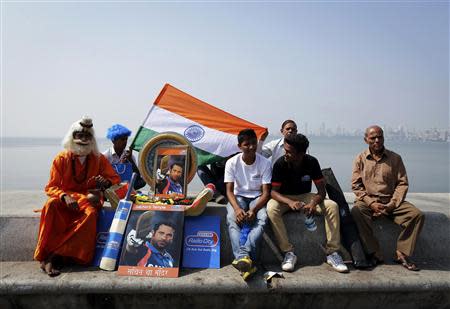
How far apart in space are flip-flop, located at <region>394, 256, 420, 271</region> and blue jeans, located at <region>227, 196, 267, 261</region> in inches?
56.1

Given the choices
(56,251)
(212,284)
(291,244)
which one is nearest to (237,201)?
(291,244)

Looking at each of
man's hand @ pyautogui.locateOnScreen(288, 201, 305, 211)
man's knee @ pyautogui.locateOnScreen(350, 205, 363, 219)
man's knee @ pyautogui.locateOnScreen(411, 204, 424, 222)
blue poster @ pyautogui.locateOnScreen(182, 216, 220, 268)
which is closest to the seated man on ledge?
man's hand @ pyautogui.locateOnScreen(288, 201, 305, 211)

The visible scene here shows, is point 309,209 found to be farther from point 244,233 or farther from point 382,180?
point 382,180

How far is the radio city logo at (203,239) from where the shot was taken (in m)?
3.53

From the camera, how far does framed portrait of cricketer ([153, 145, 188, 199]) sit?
3.96m

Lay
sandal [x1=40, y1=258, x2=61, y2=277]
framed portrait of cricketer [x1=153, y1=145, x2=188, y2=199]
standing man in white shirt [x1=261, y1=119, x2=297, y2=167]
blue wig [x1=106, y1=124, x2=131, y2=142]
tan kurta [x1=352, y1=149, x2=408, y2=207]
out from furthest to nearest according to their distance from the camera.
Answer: standing man in white shirt [x1=261, y1=119, x2=297, y2=167], blue wig [x1=106, y1=124, x2=131, y2=142], framed portrait of cricketer [x1=153, y1=145, x2=188, y2=199], tan kurta [x1=352, y1=149, x2=408, y2=207], sandal [x1=40, y1=258, x2=61, y2=277]

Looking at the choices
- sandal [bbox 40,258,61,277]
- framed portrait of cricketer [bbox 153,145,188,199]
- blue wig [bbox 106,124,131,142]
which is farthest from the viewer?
blue wig [bbox 106,124,131,142]

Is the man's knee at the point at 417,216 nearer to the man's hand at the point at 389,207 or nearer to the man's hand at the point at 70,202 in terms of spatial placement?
the man's hand at the point at 389,207

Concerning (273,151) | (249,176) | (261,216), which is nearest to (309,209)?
(261,216)

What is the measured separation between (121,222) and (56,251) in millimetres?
634

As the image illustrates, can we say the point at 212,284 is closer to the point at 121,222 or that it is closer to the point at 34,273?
the point at 121,222

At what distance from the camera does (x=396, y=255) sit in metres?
3.61

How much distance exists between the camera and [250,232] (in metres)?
3.45

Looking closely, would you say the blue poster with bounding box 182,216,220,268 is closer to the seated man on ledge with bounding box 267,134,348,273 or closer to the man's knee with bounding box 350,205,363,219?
the seated man on ledge with bounding box 267,134,348,273
